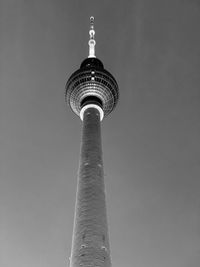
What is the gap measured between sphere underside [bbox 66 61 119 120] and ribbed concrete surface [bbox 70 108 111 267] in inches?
290

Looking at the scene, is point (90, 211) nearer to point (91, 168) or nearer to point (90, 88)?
point (91, 168)

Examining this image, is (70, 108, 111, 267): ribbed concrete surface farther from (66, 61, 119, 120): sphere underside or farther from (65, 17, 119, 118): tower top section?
(66, 61, 119, 120): sphere underside

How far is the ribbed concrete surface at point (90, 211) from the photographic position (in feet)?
121

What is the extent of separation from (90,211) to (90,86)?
74.4 ft

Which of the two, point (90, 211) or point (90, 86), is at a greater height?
point (90, 86)

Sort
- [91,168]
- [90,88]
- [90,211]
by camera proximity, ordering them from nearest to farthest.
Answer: [90,211] → [91,168] → [90,88]

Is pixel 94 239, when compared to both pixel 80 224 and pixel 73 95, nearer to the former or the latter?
pixel 80 224

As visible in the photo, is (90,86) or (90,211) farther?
(90,86)

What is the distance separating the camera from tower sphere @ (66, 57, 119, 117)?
58844mm

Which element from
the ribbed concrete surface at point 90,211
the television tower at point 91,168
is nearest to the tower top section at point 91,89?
the television tower at point 91,168

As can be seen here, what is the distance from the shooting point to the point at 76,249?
38.2m

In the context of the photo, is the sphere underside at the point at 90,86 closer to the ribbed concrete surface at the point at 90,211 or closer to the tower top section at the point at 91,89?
the tower top section at the point at 91,89

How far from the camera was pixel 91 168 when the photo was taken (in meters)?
46.2

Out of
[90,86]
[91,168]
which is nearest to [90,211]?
[91,168]
